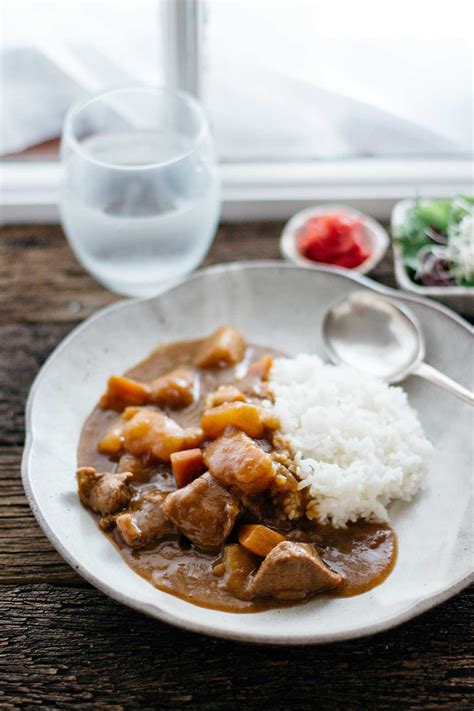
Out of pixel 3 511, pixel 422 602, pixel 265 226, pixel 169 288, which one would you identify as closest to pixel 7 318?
pixel 169 288

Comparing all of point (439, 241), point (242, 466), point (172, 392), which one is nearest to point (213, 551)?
point (242, 466)

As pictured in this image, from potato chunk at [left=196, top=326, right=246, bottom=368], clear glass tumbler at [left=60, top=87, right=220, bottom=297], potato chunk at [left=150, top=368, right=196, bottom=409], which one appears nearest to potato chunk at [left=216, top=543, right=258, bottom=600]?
potato chunk at [left=150, top=368, right=196, bottom=409]

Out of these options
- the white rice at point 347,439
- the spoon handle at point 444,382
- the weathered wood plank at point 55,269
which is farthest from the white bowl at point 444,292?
the white rice at point 347,439

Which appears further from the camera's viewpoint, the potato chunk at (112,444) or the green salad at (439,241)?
the green salad at (439,241)

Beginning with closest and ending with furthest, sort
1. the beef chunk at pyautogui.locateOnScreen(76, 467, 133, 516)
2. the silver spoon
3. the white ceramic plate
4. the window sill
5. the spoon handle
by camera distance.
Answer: the white ceramic plate < the beef chunk at pyautogui.locateOnScreen(76, 467, 133, 516) < the spoon handle < the silver spoon < the window sill

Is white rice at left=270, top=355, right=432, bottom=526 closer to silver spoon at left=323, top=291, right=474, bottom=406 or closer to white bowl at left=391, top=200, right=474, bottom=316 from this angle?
silver spoon at left=323, top=291, right=474, bottom=406

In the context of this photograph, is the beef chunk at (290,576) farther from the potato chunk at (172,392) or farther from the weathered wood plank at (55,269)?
the weathered wood plank at (55,269)

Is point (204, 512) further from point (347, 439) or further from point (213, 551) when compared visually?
point (347, 439)
